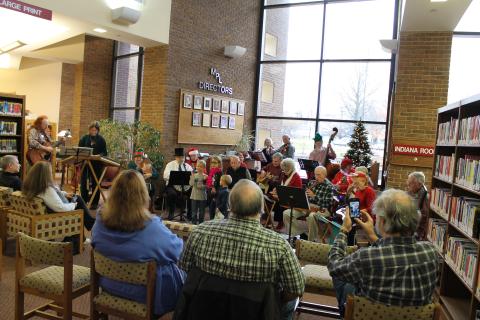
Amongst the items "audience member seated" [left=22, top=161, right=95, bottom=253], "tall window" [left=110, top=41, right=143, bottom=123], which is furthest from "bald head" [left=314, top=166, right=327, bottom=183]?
"tall window" [left=110, top=41, right=143, bottom=123]

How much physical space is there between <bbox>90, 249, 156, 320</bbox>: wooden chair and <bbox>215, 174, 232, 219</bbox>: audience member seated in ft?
13.1

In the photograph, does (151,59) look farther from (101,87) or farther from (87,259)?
(87,259)

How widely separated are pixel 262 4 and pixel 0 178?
8938mm

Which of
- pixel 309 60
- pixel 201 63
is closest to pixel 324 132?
pixel 309 60

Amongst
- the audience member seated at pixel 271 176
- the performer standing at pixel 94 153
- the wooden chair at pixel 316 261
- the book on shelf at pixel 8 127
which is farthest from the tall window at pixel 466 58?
the book on shelf at pixel 8 127

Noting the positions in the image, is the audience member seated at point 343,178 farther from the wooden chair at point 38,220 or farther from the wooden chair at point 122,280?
the wooden chair at point 122,280

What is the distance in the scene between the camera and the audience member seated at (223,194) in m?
6.59

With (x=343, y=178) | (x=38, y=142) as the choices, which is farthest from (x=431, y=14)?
(x=38, y=142)

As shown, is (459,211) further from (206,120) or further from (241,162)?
(206,120)

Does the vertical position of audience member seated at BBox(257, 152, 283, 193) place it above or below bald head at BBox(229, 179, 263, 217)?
below

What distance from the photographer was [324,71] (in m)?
11.1

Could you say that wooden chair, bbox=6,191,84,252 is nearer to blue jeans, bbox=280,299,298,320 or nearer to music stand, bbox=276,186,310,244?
music stand, bbox=276,186,310,244

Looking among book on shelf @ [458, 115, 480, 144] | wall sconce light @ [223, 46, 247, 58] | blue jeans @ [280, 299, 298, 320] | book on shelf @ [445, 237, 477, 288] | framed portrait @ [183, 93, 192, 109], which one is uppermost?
wall sconce light @ [223, 46, 247, 58]

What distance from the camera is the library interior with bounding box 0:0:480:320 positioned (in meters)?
2.29
